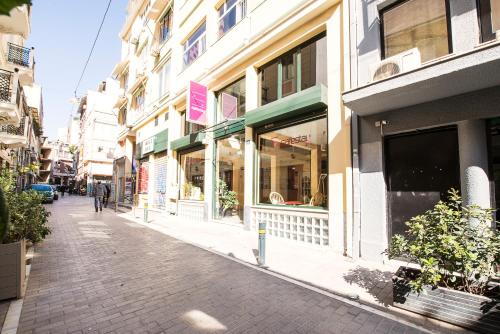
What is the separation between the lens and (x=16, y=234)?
5309 mm

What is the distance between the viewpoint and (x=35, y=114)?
33.8 meters

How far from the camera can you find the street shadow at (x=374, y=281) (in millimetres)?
4488

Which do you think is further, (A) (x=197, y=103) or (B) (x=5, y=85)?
(B) (x=5, y=85)

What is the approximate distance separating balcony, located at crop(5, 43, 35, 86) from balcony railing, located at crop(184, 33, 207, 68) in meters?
10.5

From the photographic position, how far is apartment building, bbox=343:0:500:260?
498cm

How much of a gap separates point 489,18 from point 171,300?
7.85m

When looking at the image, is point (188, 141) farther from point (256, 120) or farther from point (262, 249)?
point (262, 249)

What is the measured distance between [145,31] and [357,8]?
61.7 feet

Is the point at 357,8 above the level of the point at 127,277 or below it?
above

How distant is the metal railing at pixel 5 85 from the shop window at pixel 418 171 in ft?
63.1

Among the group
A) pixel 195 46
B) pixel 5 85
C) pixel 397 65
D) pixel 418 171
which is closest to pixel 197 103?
pixel 195 46

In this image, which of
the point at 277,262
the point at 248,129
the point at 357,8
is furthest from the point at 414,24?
the point at 277,262

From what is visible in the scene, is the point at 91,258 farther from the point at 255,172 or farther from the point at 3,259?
the point at 255,172

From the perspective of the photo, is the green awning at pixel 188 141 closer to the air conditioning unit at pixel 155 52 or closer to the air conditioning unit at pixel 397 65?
the air conditioning unit at pixel 155 52
